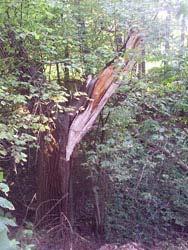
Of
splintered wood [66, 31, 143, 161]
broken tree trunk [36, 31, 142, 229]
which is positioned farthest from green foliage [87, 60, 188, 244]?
splintered wood [66, 31, 143, 161]

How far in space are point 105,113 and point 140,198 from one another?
121 centimetres

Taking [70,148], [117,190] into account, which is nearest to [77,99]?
[70,148]

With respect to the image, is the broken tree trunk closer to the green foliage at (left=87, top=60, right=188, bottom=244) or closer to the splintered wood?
the splintered wood

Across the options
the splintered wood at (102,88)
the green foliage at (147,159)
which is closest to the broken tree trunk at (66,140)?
the splintered wood at (102,88)

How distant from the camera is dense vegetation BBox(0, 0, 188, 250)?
14.2 ft

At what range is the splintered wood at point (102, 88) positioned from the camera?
4.42m

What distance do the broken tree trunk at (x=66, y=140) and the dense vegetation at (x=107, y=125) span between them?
43 millimetres

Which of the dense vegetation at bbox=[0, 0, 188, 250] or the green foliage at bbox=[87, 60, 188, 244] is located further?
the green foliage at bbox=[87, 60, 188, 244]

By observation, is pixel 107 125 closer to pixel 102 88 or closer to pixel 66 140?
pixel 66 140

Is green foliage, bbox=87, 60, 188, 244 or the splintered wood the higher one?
the splintered wood

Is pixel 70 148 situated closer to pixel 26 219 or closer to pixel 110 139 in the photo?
pixel 110 139

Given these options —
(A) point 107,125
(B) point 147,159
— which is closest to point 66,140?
(A) point 107,125

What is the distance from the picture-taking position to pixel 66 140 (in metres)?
4.68

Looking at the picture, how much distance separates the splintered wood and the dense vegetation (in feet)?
0.36
